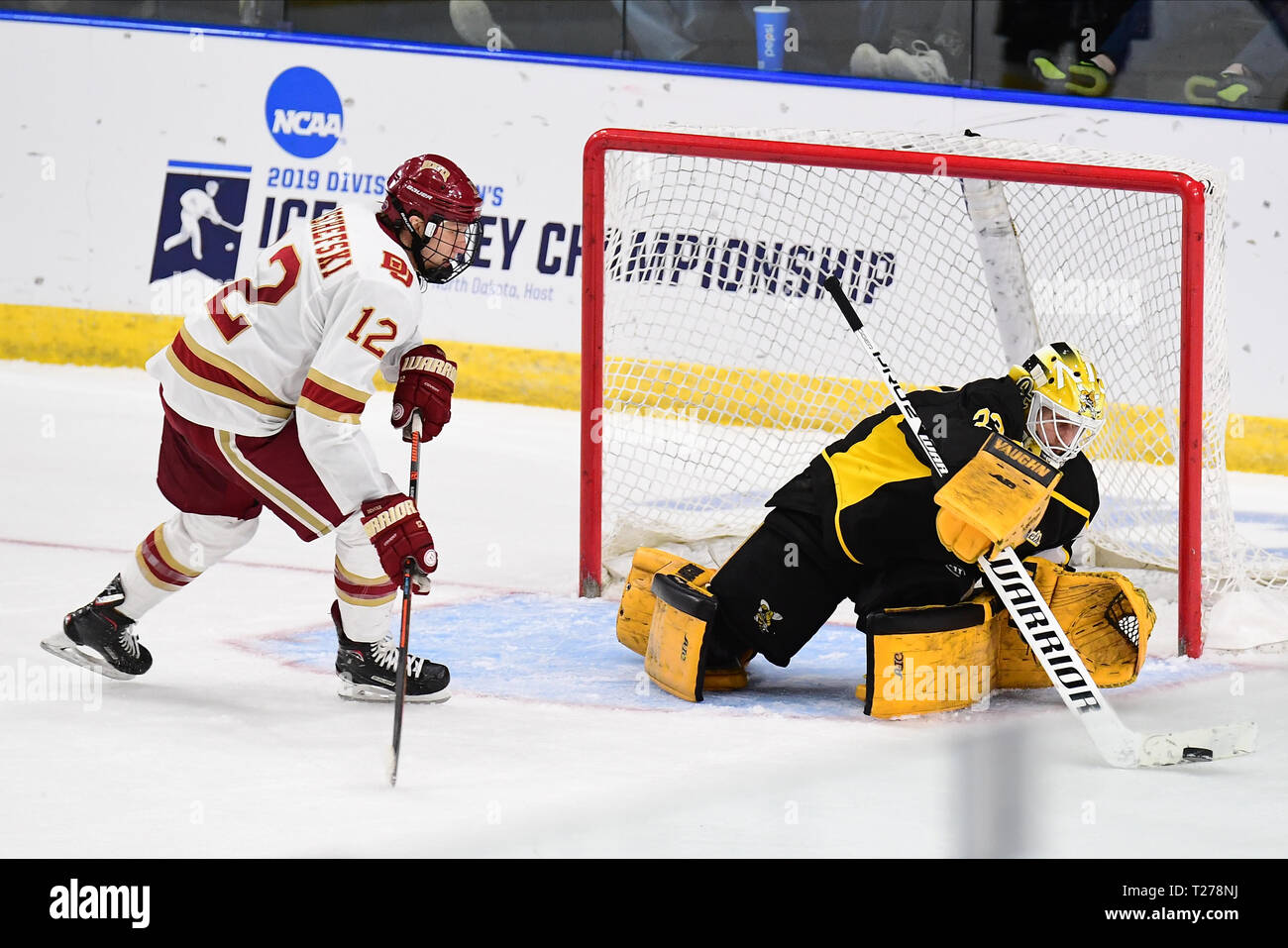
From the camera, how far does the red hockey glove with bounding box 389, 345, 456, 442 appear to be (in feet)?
10.2

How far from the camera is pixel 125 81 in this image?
6309mm

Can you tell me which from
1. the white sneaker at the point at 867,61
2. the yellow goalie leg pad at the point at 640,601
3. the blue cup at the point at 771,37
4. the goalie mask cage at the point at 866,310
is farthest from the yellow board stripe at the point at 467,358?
the yellow goalie leg pad at the point at 640,601

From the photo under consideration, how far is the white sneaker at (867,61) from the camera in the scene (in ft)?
19.4

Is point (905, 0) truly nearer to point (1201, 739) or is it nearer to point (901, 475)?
point (901, 475)

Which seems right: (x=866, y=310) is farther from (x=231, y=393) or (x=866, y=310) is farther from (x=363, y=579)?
(x=231, y=393)

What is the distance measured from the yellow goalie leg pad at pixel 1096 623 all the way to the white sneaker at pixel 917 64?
9.82 feet

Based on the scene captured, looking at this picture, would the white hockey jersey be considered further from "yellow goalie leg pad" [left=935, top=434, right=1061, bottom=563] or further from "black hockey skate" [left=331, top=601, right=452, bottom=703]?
"yellow goalie leg pad" [left=935, top=434, right=1061, bottom=563]

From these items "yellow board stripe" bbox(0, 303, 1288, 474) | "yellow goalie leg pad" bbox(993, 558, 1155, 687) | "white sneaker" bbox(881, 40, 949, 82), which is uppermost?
"white sneaker" bbox(881, 40, 949, 82)

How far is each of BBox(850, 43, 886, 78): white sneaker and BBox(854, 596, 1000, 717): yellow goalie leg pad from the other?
10.6 feet

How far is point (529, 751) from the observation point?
2.89 meters

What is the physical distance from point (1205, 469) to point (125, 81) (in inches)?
171

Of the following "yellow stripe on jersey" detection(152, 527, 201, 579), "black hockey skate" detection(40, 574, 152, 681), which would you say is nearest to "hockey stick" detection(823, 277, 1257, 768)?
"yellow stripe on jersey" detection(152, 527, 201, 579)

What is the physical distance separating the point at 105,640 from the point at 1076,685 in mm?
1792
